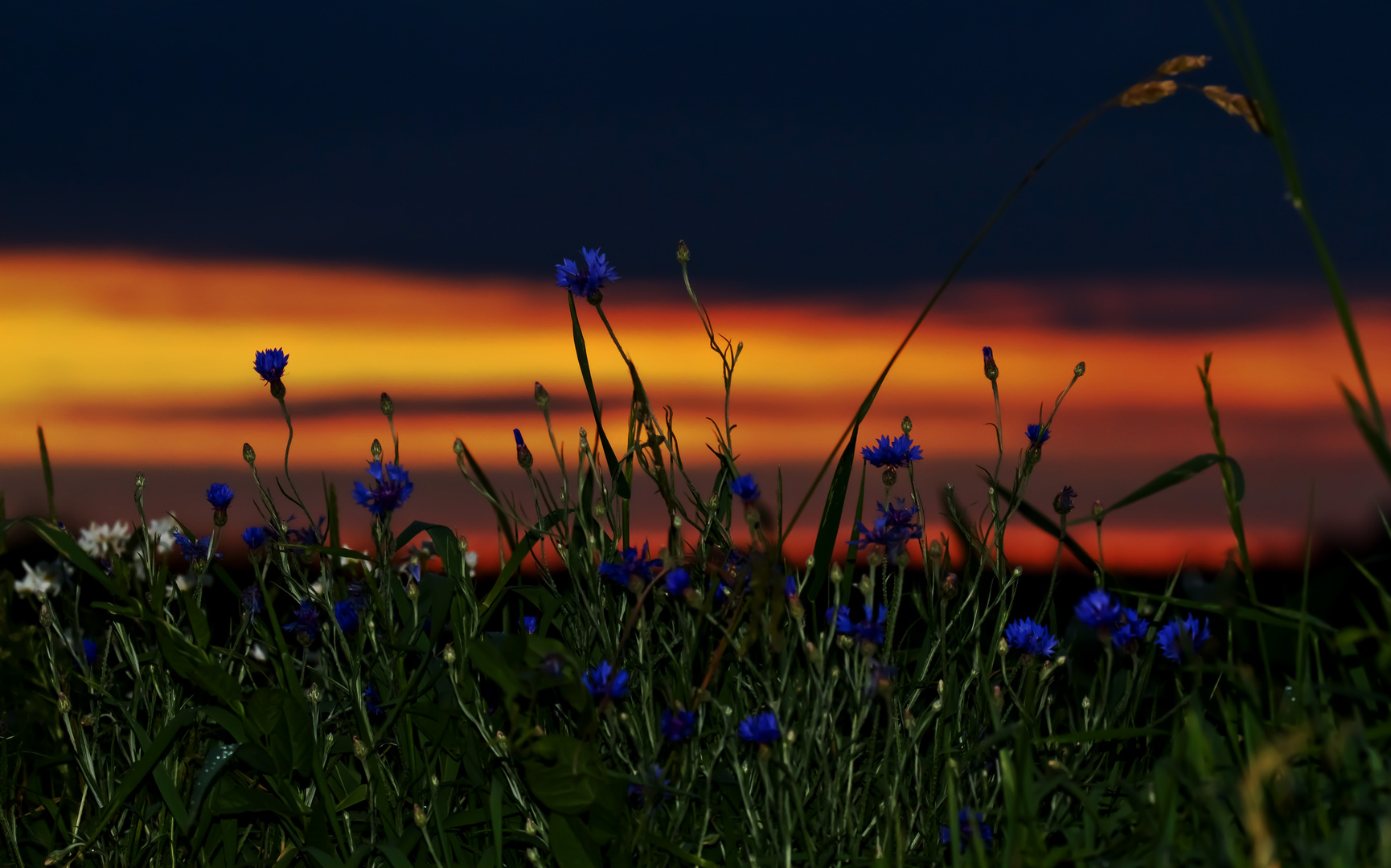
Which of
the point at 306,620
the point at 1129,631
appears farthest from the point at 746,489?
the point at 306,620

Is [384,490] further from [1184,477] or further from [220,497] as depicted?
[1184,477]

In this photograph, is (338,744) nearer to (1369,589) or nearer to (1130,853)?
(1130,853)

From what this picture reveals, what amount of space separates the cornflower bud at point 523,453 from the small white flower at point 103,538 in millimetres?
2047

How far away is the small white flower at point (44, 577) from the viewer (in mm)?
3730

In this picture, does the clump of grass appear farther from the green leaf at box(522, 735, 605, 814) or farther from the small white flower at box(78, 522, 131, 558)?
the small white flower at box(78, 522, 131, 558)

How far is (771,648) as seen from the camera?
249 cm

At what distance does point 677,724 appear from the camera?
2191 millimetres

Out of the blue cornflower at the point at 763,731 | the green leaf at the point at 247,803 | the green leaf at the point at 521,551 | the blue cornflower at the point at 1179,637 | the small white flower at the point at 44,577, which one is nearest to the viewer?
the blue cornflower at the point at 763,731

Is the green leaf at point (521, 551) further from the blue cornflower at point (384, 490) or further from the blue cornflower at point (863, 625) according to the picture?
the blue cornflower at point (863, 625)

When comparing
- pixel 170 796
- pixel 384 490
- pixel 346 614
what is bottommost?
pixel 170 796

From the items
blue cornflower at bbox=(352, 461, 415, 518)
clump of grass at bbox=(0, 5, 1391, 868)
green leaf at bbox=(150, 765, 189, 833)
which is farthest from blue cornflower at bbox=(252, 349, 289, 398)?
green leaf at bbox=(150, 765, 189, 833)

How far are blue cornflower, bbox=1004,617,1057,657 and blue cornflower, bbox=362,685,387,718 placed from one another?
1.61 metres

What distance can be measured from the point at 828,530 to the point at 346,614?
1247mm

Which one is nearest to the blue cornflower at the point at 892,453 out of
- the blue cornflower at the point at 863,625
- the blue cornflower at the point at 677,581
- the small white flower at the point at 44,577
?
the blue cornflower at the point at 863,625
